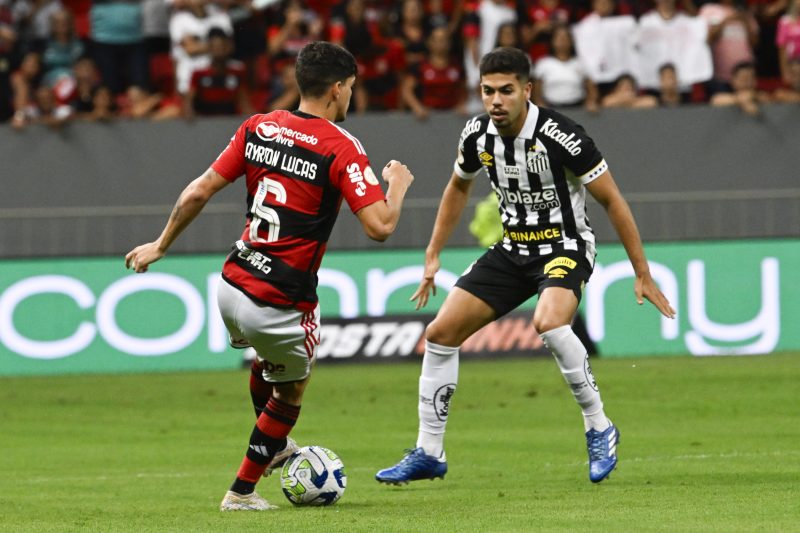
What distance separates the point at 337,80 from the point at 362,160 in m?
0.40

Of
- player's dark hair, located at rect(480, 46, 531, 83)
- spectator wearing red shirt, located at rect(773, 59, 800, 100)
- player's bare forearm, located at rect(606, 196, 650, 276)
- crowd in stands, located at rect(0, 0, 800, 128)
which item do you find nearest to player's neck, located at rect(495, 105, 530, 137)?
player's dark hair, located at rect(480, 46, 531, 83)

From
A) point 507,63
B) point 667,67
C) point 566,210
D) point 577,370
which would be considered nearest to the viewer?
point 507,63

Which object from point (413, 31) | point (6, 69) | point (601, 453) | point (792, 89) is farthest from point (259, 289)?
point (792, 89)

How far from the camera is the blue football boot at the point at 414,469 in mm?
8266

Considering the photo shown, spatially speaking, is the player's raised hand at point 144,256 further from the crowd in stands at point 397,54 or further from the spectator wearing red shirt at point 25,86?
the spectator wearing red shirt at point 25,86

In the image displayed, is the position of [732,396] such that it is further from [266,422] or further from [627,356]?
[266,422]

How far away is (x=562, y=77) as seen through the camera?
60.2ft

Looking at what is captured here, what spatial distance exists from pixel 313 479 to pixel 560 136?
7.59 ft

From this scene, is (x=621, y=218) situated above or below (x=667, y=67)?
above

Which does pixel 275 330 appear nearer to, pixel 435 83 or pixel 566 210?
pixel 566 210

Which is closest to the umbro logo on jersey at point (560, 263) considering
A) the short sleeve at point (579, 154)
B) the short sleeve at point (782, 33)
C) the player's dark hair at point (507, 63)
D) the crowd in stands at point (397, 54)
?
the short sleeve at point (579, 154)

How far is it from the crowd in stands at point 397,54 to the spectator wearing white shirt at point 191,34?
18 millimetres

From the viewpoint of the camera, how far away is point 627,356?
54.7 feet

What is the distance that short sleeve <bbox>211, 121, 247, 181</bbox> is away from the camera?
730cm
